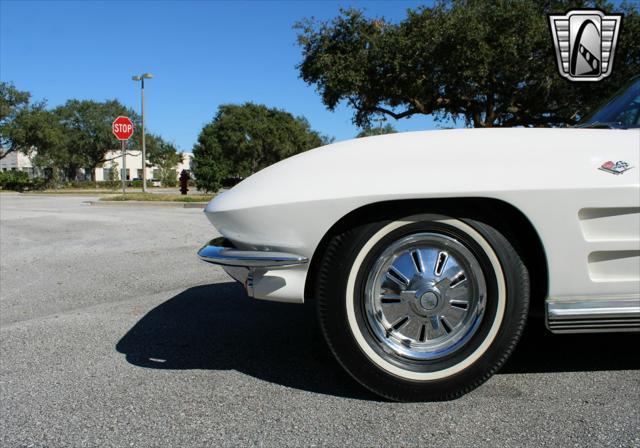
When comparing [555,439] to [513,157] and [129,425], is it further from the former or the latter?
[129,425]

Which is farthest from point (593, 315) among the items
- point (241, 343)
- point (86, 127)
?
point (86, 127)

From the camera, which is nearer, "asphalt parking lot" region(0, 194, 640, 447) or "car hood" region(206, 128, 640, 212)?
"asphalt parking lot" region(0, 194, 640, 447)

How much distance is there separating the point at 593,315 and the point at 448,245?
606 millimetres

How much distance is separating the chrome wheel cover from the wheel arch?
120 mm

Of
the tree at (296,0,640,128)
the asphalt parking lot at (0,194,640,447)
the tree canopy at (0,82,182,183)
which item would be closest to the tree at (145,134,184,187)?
the tree canopy at (0,82,182,183)

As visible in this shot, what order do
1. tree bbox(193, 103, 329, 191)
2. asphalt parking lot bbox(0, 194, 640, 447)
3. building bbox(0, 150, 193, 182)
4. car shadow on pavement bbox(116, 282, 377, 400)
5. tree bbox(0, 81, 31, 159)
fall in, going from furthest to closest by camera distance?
building bbox(0, 150, 193, 182), tree bbox(193, 103, 329, 191), tree bbox(0, 81, 31, 159), car shadow on pavement bbox(116, 282, 377, 400), asphalt parking lot bbox(0, 194, 640, 447)

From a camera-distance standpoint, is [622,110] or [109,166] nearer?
[622,110]

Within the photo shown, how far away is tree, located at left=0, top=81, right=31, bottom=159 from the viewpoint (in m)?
36.9

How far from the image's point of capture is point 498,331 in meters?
1.99

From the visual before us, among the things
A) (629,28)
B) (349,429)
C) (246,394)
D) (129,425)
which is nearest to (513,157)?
(349,429)

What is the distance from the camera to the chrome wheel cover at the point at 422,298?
2025mm

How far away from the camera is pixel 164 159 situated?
61000mm

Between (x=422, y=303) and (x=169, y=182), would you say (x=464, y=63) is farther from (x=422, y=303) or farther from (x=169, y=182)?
(x=169, y=182)

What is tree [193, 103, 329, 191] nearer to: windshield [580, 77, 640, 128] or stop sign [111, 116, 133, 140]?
stop sign [111, 116, 133, 140]
